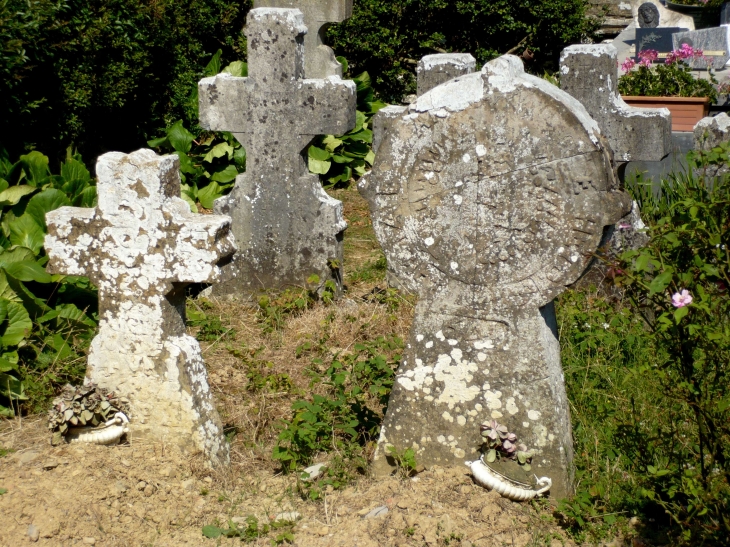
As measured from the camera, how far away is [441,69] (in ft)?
20.6

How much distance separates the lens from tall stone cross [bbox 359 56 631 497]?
133 inches

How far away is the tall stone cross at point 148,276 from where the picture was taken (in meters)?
3.79

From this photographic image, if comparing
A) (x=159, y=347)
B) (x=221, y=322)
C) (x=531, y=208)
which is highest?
(x=531, y=208)

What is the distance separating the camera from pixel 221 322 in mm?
5785

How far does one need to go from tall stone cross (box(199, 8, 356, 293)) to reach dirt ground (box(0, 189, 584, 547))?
1.99 m

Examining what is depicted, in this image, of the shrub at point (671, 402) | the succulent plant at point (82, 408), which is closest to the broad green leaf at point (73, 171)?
the succulent plant at point (82, 408)

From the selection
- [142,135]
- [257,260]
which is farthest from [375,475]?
[142,135]

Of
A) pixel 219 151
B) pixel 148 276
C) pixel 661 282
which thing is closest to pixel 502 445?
pixel 661 282

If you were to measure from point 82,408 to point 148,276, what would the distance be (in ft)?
2.07

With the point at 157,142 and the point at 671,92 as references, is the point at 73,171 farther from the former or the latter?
the point at 671,92

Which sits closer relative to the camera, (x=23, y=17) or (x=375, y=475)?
(x=375, y=475)

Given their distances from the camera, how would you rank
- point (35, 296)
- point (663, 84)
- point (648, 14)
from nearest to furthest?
point (35, 296) → point (663, 84) → point (648, 14)

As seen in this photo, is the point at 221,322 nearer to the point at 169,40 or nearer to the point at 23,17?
the point at 23,17

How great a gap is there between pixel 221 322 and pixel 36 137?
84.8 inches
